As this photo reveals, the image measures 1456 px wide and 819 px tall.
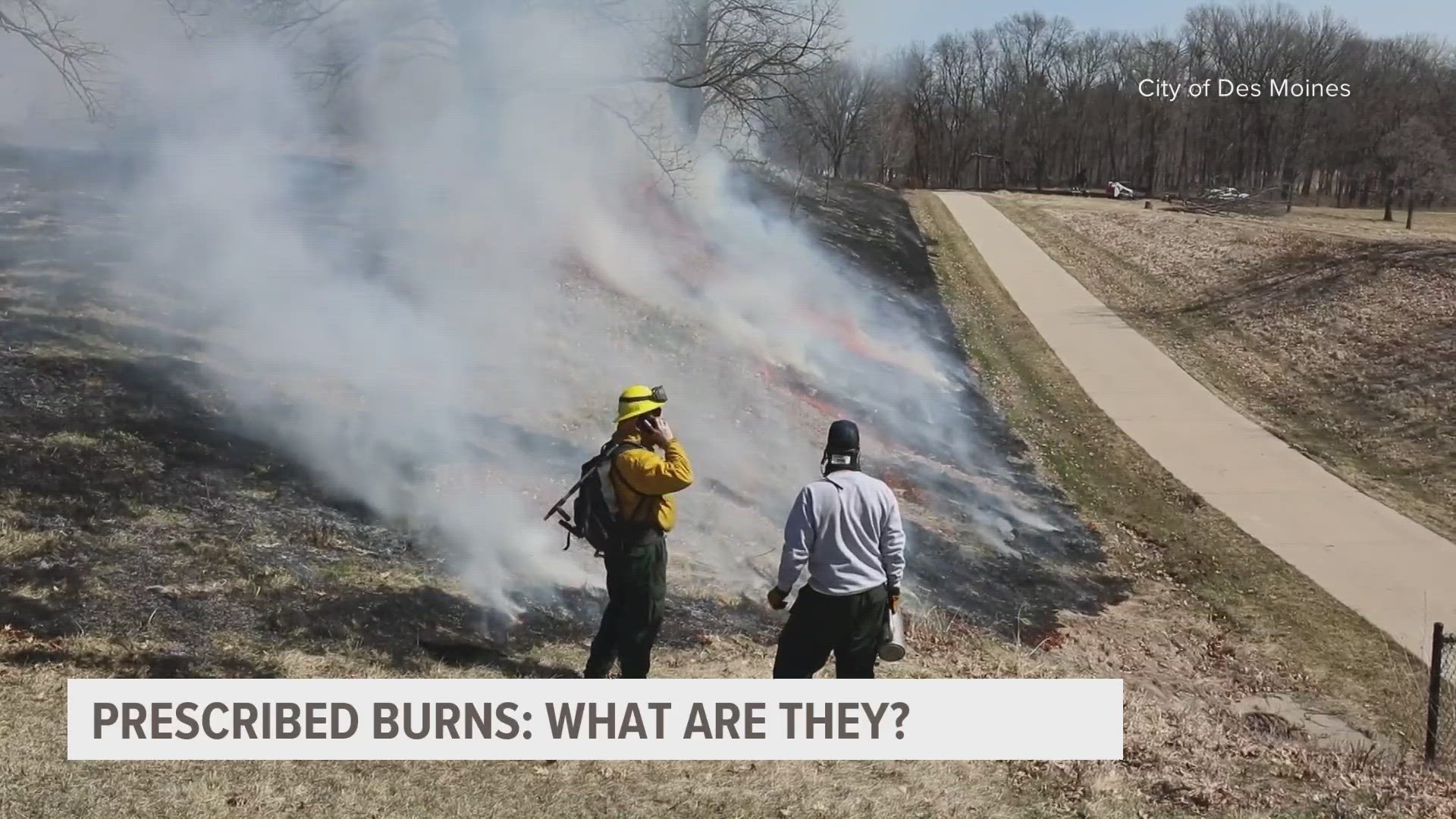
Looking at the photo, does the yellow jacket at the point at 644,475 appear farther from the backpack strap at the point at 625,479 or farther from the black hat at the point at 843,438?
the black hat at the point at 843,438

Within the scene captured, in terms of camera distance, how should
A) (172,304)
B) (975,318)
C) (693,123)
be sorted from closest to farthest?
(172,304) → (693,123) → (975,318)

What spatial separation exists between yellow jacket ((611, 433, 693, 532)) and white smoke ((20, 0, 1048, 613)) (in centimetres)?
181

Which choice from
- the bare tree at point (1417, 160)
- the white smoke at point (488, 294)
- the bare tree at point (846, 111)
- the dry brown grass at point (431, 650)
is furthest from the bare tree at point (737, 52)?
the bare tree at point (1417, 160)

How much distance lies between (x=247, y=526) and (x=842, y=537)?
370cm

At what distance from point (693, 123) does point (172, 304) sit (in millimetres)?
10214

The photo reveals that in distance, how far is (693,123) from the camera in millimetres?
17359

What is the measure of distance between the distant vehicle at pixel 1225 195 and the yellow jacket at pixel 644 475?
4422cm

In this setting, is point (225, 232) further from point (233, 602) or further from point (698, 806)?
point (698, 806)

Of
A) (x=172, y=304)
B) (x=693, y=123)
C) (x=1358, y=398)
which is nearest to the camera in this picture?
(x=172, y=304)

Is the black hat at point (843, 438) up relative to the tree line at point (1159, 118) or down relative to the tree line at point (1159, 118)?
down

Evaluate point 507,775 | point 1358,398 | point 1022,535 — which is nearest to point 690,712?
point 507,775

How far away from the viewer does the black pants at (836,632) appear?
4012 millimetres

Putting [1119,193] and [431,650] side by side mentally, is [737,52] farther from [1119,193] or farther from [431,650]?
[1119,193]

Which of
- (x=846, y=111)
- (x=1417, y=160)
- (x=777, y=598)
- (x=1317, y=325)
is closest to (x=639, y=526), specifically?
(x=777, y=598)
